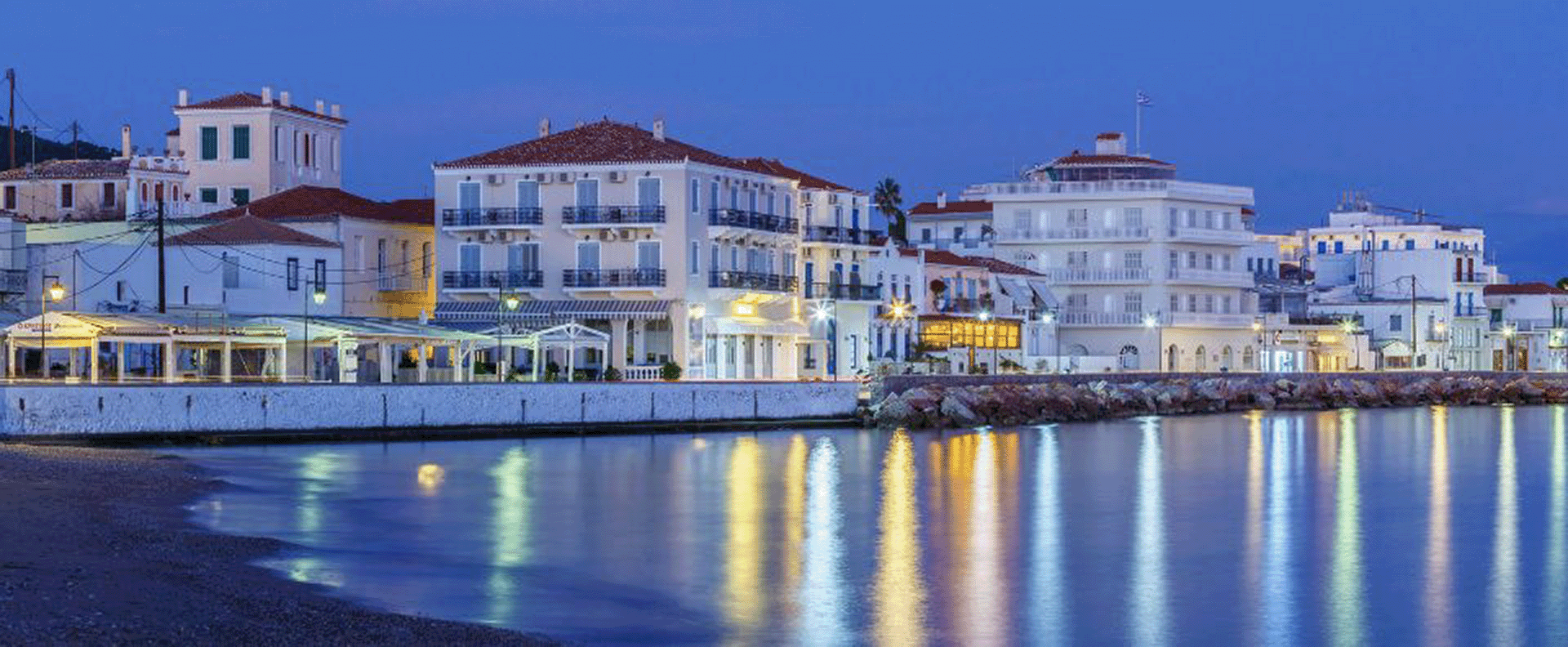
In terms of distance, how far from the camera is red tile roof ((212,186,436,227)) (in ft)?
254

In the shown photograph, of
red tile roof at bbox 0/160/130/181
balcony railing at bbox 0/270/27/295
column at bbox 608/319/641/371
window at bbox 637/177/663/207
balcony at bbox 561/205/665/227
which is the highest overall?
red tile roof at bbox 0/160/130/181

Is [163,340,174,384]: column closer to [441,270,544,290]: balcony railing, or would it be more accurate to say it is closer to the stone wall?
the stone wall

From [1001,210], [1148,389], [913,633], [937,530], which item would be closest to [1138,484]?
[937,530]

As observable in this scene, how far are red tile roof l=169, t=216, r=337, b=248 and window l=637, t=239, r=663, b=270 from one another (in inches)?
408

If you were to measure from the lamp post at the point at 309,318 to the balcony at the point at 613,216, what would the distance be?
8.51 meters

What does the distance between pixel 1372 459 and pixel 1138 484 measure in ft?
43.6

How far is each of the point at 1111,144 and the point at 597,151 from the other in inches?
1865

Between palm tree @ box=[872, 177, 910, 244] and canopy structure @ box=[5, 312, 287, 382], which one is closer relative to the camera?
canopy structure @ box=[5, 312, 287, 382]

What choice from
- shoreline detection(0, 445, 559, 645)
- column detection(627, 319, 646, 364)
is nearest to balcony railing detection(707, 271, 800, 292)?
column detection(627, 319, 646, 364)

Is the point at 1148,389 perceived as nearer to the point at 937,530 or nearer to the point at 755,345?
the point at 755,345

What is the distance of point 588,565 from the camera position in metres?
31.8

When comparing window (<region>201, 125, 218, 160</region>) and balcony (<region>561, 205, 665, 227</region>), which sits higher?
window (<region>201, 125, 218, 160</region>)

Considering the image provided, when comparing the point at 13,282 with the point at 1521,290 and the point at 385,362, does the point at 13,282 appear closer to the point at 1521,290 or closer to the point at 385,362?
the point at 385,362

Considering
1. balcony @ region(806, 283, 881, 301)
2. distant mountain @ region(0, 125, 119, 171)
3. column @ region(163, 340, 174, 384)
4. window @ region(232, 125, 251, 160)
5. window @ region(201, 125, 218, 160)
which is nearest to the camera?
column @ region(163, 340, 174, 384)
